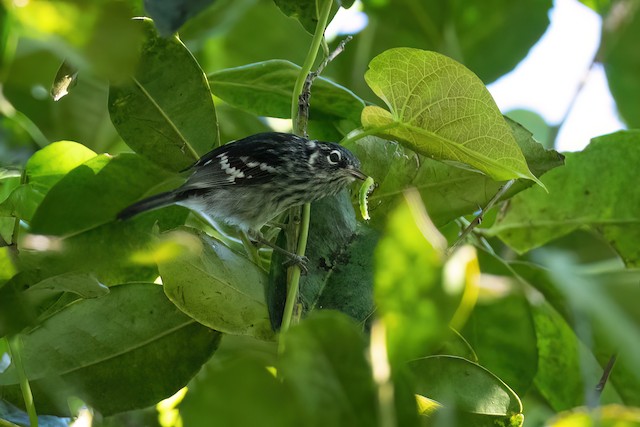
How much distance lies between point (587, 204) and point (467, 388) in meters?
0.91

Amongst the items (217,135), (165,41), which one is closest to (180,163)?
(217,135)

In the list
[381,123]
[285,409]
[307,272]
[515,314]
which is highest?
[285,409]

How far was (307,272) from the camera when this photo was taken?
155cm

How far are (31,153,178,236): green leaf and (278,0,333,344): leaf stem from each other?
35 centimetres

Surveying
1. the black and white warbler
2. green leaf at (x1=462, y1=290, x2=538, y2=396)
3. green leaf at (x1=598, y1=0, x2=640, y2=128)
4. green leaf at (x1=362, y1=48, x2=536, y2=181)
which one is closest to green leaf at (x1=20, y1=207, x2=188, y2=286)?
the black and white warbler

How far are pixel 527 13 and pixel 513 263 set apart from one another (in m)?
0.83

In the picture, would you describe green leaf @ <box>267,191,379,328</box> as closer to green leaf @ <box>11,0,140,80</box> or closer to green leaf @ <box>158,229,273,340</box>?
green leaf @ <box>158,229,273,340</box>

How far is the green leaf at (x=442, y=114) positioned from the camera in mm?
1535

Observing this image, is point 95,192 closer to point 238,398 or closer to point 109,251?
point 109,251

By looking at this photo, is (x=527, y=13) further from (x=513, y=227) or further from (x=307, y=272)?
(x=307, y=272)

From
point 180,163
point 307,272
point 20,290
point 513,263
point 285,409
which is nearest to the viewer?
point 285,409

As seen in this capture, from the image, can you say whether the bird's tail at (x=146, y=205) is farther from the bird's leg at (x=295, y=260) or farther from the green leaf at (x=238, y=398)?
the green leaf at (x=238, y=398)

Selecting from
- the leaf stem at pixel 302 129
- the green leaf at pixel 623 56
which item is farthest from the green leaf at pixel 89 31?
the green leaf at pixel 623 56

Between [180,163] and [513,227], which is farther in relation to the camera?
[513,227]
